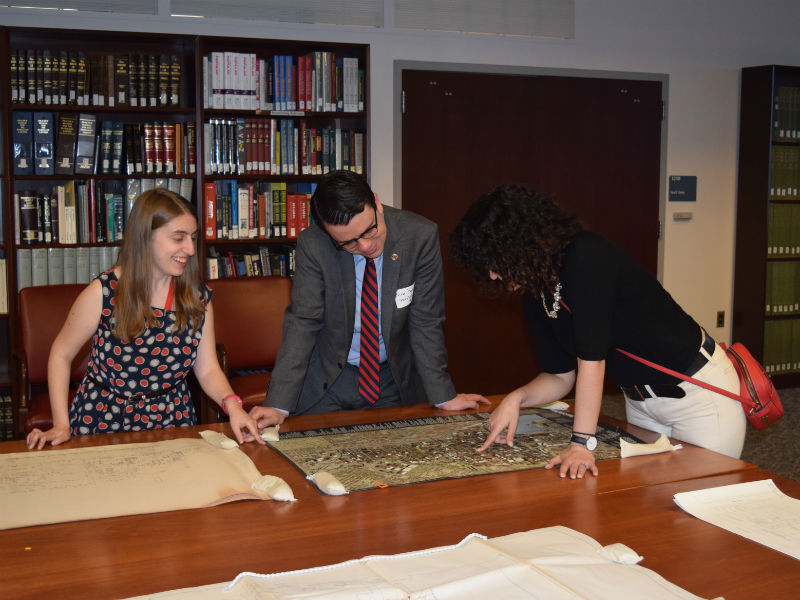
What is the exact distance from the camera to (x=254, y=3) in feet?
16.1

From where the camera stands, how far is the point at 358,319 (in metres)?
2.57

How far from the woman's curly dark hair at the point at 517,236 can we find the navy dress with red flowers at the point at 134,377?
1.01m

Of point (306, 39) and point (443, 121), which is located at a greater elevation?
point (306, 39)

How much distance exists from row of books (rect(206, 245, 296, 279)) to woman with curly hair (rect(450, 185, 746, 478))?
2792 millimetres

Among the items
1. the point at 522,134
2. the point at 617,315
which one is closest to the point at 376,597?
the point at 617,315

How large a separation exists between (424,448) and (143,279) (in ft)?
3.31

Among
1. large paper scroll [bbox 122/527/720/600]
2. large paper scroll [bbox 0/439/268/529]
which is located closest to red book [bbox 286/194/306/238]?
large paper scroll [bbox 0/439/268/529]

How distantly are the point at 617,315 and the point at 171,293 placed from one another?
135cm

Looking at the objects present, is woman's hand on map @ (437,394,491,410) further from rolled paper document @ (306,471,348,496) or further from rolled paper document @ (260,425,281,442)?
rolled paper document @ (306,471,348,496)

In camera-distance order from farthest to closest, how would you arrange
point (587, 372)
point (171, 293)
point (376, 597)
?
1. point (171, 293)
2. point (587, 372)
3. point (376, 597)

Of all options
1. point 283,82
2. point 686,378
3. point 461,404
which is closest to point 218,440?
point 461,404

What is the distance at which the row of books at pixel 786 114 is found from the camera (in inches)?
234

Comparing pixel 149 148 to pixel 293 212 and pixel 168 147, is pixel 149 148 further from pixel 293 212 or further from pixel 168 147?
pixel 293 212

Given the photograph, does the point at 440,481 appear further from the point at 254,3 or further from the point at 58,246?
the point at 254,3
